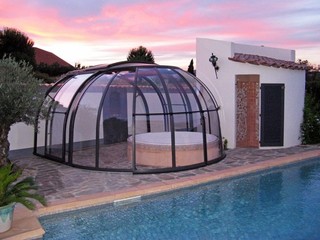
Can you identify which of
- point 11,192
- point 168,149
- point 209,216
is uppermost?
point 168,149

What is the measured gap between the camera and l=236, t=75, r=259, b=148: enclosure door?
43.3 ft

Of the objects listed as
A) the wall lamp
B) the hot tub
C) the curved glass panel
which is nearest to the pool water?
the hot tub

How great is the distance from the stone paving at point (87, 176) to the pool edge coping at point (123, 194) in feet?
0.87

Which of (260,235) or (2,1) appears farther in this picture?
(2,1)

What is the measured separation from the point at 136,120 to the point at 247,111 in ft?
18.6

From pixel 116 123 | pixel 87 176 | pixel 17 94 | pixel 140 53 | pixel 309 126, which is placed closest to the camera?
pixel 17 94

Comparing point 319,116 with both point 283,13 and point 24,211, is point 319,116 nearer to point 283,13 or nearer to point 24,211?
point 283,13

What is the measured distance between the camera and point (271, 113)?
513 inches

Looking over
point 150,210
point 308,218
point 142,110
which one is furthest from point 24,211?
point 308,218

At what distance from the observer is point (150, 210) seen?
7.33m

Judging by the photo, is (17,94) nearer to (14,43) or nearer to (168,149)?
(168,149)

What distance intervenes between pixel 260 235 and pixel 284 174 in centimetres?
469

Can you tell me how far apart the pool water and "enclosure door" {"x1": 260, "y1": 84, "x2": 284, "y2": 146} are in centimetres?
401

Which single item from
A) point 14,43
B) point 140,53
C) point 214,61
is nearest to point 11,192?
point 214,61
